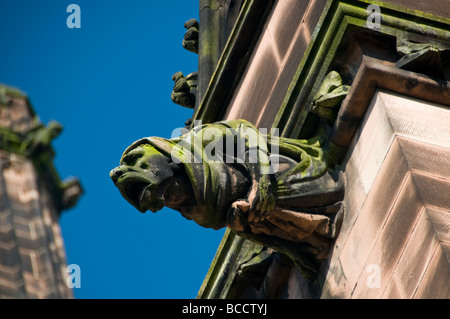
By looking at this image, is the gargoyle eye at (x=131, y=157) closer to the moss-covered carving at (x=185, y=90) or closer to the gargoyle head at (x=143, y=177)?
the gargoyle head at (x=143, y=177)

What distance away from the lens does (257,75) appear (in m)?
7.54

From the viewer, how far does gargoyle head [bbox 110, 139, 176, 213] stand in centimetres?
557

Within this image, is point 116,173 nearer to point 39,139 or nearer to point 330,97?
point 330,97

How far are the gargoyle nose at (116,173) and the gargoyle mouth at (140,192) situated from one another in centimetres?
2

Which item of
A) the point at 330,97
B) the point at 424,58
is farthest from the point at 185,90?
the point at 424,58

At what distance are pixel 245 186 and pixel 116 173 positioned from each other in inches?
26.8

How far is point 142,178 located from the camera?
5578 millimetres

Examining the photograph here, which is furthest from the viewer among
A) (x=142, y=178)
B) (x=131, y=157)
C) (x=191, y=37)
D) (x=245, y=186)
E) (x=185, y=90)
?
(x=191, y=37)

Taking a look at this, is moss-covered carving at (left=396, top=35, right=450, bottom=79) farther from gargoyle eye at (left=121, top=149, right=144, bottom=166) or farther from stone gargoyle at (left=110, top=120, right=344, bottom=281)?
gargoyle eye at (left=121, top=149, right=144, bottom=166)

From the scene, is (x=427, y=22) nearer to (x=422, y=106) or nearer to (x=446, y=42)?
(x=446, y=42)

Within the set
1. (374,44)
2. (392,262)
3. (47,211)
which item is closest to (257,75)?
(374,44)
